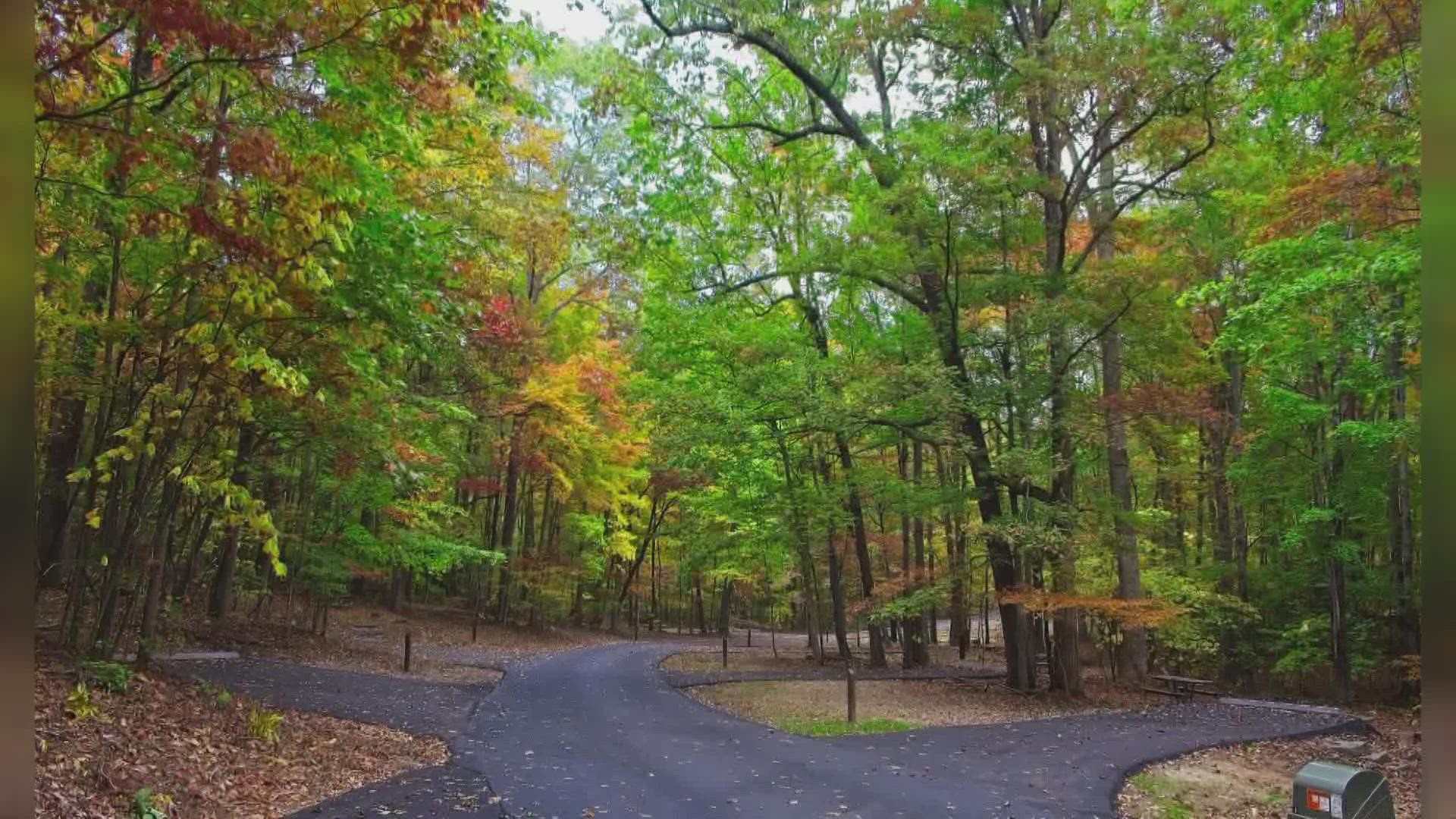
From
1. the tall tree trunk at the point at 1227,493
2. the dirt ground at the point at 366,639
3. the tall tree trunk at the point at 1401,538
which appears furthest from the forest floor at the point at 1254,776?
the dirt ground at the point at 366,639

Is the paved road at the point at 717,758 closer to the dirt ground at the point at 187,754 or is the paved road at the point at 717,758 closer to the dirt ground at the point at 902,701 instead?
the dirt ground at the point at 187,754

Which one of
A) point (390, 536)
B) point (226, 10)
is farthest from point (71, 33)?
point (390, 536)

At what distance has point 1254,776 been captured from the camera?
8.58 metres

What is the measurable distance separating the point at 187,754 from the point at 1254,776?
10.2 meters

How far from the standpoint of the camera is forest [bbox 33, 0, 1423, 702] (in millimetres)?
5570

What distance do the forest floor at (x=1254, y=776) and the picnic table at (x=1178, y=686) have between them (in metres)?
3.17

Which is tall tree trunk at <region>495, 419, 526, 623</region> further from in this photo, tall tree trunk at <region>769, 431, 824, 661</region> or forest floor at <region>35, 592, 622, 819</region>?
forest floor at <region>35, 592, 622, 819</region>

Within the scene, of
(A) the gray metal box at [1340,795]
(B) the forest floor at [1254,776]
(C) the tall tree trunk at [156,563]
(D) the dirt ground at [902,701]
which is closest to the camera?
(A) the gray metal box at [1340,795]

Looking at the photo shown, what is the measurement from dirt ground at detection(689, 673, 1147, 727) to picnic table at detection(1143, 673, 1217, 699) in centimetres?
68

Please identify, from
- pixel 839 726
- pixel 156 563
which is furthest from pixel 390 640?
pixel 839 726

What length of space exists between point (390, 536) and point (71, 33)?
14038mm

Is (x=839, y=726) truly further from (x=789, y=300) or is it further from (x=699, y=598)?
(x=699, y=598)

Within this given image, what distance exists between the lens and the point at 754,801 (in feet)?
22.3

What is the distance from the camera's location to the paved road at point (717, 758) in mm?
6586
